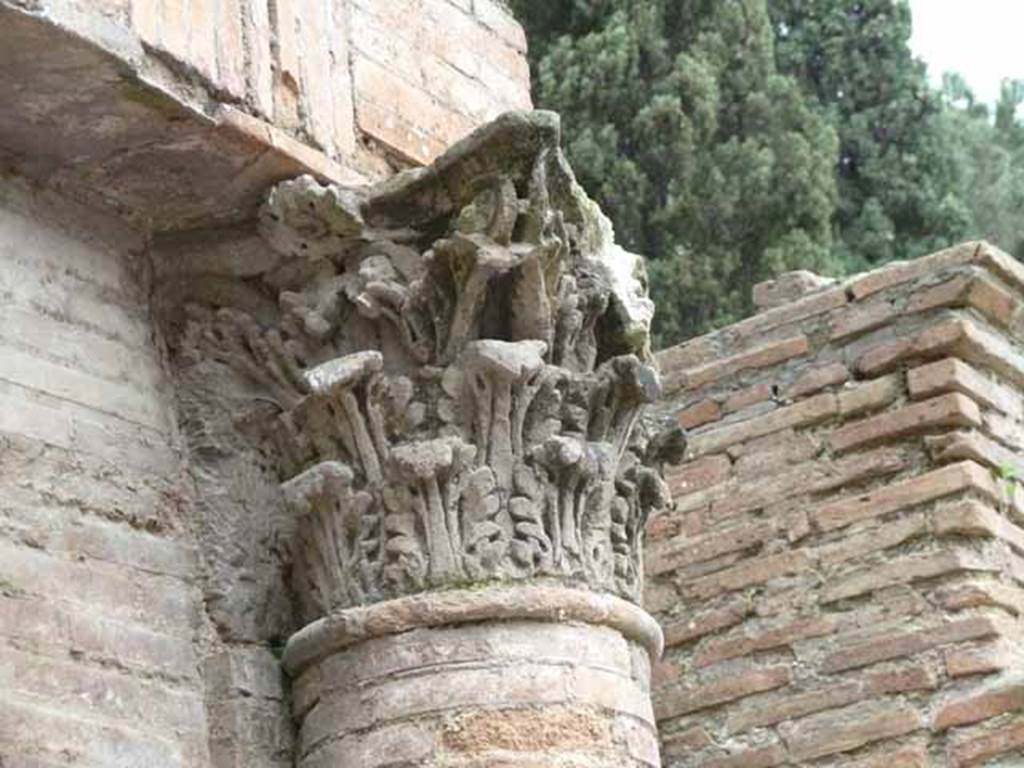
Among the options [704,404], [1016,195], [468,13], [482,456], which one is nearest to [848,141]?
[1016,195]

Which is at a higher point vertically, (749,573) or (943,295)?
(943,295)

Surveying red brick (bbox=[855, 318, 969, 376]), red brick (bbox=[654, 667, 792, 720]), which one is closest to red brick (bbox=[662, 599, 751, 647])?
red brick (bbox=[654, 667, 792, 720])

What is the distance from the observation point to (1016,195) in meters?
15.2

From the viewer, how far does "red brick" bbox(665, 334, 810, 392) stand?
5.95 metres

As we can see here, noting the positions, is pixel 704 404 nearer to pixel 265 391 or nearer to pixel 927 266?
pixel 927 266

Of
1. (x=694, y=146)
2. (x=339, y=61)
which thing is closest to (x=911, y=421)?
(x=339, y=61)

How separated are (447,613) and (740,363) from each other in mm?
2526

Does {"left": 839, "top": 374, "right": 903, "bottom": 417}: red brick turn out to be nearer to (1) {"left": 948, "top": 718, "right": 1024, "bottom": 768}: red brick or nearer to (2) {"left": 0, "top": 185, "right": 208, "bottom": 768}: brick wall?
(1) {"left": 948, "top": 718, "right": 1024, "bottom": 768}: red brick

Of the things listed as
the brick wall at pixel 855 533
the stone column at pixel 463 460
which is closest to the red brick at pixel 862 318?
the brick wall at pixel 855 533

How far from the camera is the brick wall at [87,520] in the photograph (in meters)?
3.46

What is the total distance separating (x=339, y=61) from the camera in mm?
4152

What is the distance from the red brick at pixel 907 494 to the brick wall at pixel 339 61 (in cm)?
153

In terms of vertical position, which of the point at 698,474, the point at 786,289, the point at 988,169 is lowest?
the point at 698,474

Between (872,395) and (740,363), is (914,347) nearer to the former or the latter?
(872,395)
